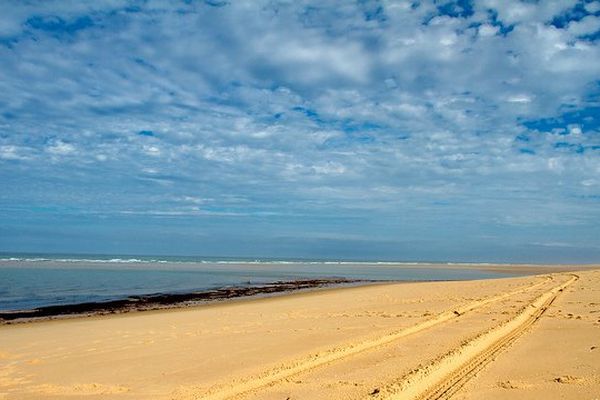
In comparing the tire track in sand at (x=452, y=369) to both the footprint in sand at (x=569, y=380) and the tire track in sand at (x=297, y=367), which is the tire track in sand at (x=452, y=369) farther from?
the tire track in sand at (x=297, y=367)

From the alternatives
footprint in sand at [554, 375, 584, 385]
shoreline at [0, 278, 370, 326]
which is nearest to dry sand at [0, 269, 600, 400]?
footprint in sand at [554, 375, 584, 385]

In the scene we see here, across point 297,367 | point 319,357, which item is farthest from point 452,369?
point 297,367

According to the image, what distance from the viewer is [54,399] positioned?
6.76 metres

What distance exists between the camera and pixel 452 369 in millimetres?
7414

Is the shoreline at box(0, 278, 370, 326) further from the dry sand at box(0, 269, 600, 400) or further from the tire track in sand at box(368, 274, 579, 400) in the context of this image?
the tire track in sand at box(368, 274, 579, 400)

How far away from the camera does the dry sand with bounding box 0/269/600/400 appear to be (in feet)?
21.9

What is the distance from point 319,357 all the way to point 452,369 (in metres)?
2.30

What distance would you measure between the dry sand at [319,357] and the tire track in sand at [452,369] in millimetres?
22

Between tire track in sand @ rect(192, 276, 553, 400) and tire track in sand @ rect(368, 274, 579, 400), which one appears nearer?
tire track in sand @ rect(368, 274, 579, 400)

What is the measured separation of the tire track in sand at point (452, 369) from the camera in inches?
247

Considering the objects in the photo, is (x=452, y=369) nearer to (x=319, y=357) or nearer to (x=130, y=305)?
(x=319, y=357)

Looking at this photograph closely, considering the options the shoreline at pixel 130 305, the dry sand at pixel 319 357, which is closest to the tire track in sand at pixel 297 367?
the dry sand at pixel 319 357

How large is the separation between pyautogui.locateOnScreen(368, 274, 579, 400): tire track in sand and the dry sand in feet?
0.07

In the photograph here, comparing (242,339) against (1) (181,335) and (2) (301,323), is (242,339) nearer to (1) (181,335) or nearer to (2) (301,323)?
(1) (181,335)
